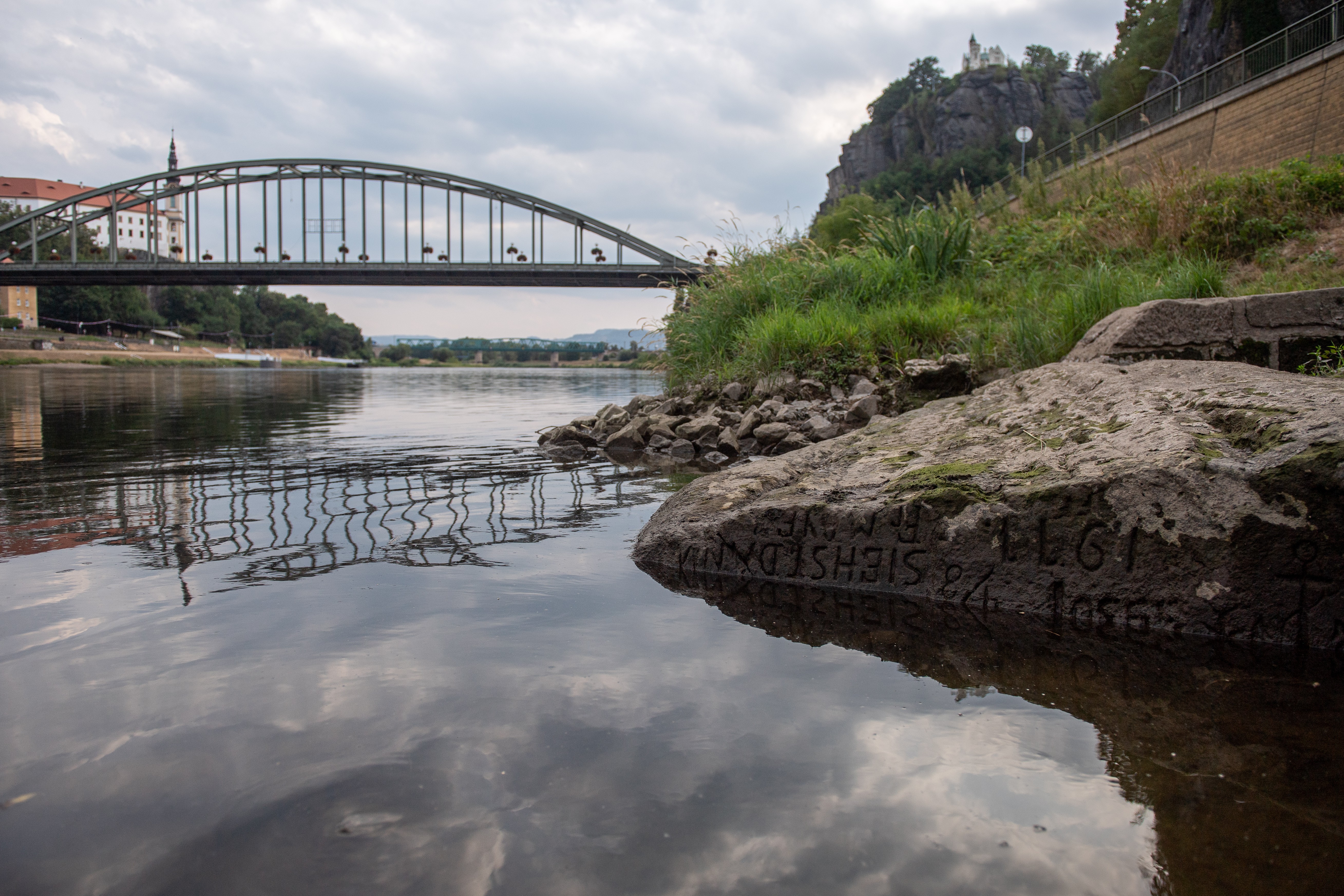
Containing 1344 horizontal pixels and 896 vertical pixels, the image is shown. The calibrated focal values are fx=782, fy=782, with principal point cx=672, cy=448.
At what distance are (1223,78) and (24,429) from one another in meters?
28.2

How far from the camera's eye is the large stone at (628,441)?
8164 mm

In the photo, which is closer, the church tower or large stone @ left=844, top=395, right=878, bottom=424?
large stone @ left=844, top=395, right=878, bottom=424

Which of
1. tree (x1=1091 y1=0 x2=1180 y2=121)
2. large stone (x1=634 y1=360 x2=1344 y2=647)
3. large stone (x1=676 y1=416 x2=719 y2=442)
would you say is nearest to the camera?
large stone (x1=634 y1=360 x2=1344 y2=647)

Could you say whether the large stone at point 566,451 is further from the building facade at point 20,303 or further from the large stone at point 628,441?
the building facade at point 20,303

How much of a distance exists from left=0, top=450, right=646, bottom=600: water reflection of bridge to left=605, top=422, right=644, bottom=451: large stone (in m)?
1.53

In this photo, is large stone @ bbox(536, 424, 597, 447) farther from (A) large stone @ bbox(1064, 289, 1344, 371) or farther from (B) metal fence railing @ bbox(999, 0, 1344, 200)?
(B) metal fence railing @ bbox(999, 0, 1344, 200)

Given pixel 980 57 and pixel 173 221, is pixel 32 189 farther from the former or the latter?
pixel 980 57

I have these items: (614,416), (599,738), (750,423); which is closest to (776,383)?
(750,423)

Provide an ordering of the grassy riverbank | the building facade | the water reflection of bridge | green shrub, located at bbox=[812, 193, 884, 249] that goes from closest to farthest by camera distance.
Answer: the water reflection of bridge < the grassy riverbank < green shrub, located at bbox=[812, 193, 884, 249] < the building facade

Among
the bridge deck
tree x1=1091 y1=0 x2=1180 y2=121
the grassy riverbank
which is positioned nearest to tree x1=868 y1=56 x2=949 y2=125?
tree x1=1091 y1=0 x2=1180 y2=121

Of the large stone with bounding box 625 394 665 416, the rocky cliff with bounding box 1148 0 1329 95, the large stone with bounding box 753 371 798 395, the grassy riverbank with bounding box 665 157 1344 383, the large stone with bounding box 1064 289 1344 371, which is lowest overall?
the large stone with bounding box 625 394 665 416

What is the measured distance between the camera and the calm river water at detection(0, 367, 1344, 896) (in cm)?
141

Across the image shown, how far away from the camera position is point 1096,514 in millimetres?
2758

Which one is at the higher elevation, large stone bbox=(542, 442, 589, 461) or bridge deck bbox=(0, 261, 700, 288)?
bridge deck bbox=(0, 261, 700, 288)
